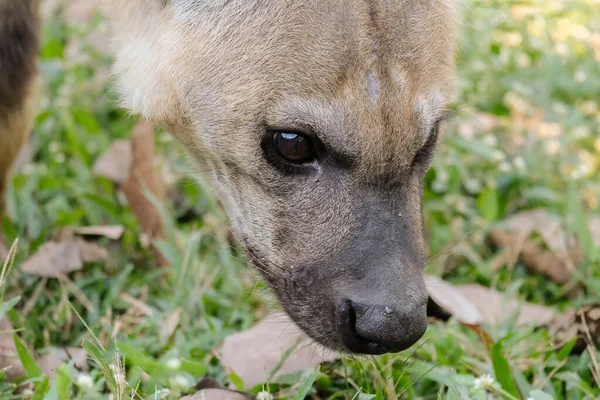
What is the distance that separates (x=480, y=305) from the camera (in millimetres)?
3965

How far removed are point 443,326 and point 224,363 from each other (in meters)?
1.01

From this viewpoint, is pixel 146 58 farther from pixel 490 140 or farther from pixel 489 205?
pixel 490 140

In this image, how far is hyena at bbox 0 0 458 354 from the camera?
2.86 m

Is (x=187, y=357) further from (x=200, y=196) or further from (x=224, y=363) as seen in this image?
(x=200, y=196)

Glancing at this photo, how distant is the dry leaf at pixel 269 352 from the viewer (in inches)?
126

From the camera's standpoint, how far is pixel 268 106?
2951mm

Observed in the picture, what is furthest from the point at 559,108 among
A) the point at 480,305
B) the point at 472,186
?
the point at 480,305

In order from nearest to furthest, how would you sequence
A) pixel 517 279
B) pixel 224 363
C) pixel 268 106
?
1. pixel 268 106
2. pixel 224 363
3. pixel 517 279

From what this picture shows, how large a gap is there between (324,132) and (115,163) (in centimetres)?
201

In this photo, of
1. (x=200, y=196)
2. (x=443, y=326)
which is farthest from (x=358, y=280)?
(x=200, y=196)

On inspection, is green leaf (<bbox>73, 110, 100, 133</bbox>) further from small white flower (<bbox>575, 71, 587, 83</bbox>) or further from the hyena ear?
small white flower (<bbox>575, 71, 587, 83</bbox>)

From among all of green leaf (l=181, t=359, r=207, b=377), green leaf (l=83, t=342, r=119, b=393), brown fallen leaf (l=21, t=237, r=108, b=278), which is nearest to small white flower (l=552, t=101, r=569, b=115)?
brown fallen leaf (l=21, t=237, r=108, b=278)

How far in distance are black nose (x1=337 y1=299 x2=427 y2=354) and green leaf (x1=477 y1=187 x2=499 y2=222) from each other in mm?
1949

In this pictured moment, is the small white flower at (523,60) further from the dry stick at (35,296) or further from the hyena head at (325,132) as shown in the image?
the dry stick at (35,296)
